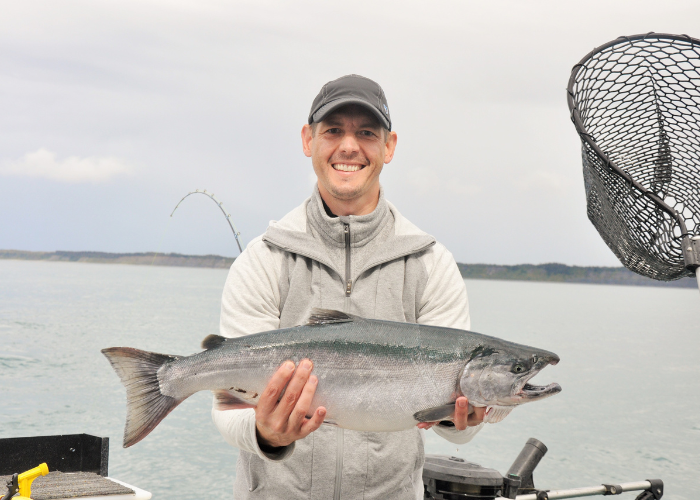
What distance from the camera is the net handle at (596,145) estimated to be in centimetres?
271

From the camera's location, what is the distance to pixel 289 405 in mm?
2412

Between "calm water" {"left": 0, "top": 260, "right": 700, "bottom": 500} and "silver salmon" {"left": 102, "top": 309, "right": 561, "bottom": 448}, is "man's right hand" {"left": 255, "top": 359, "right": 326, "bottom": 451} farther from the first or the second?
"calm water" {"left": 0, "top": 260, "right": 700, "bottom": 500}

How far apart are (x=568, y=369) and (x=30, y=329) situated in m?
21.2

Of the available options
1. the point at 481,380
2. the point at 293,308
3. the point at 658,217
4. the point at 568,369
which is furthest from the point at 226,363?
the point at 568,369

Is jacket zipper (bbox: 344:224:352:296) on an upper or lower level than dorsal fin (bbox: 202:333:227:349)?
upper

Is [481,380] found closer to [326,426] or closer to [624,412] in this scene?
[326,426]

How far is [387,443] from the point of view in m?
2.79

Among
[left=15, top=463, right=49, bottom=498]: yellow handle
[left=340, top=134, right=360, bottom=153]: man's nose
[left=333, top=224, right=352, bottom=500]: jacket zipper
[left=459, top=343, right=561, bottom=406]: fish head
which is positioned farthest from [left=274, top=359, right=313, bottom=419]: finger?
[left=15, top=463, right=49, bottom=498]: yellow handle

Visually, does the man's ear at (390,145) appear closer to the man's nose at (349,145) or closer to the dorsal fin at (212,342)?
the man's nose at (349,145)

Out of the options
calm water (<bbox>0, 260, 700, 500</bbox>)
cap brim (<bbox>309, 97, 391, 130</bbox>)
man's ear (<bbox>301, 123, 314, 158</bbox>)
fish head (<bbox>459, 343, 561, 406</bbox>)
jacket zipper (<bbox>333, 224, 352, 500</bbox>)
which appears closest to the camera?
fish head (<bbox>459, 343, 561, 406</bbox>)

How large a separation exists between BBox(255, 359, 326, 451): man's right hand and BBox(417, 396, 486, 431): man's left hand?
0.48 metres

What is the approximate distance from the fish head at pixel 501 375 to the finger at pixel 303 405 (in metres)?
0.61

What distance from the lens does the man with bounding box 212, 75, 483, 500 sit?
8.91 feet

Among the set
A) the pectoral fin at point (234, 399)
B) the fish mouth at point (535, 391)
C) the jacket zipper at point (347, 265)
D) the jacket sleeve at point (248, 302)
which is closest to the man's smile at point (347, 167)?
the jacket zipper at point (347, 265)
